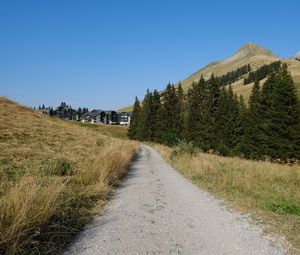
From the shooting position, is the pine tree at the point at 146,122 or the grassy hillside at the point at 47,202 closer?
the grassy hillside at the point at 47,202

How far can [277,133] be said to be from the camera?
41.7 meters

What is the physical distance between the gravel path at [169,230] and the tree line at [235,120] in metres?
18.7

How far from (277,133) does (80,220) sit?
1480 inches

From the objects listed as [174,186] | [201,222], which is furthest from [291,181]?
[201,222]

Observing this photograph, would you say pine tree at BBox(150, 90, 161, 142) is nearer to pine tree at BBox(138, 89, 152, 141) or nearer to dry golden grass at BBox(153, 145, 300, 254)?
pine tree at BBox(138, 89, 152, 141)

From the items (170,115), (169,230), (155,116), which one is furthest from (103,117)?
(169,230)

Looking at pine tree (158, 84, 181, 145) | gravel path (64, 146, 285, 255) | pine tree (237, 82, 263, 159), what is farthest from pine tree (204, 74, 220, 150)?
gravel path (64, 146, 285, 255)

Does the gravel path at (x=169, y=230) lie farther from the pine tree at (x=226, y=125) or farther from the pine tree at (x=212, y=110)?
the pine tree at (x=212, y=110)

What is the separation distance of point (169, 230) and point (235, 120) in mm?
48365

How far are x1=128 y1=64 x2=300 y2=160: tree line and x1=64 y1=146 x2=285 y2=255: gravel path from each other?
18.7 meters

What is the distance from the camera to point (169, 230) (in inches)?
284

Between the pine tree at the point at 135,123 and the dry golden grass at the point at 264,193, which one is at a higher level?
the pine tree at the point at 135,123

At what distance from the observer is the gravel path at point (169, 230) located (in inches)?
238

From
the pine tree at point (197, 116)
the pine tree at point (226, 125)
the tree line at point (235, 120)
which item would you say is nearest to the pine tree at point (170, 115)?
the tree line at point (235, 120)
